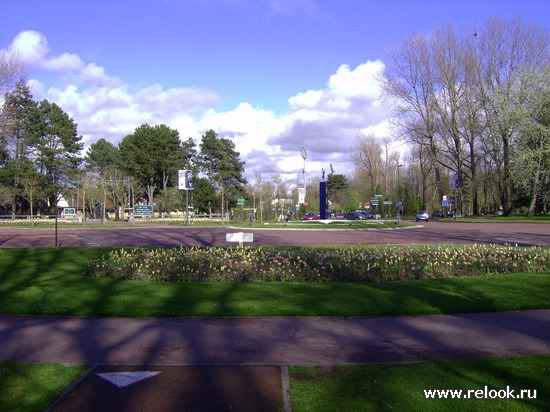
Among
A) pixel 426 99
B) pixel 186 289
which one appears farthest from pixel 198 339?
pixel 426 99

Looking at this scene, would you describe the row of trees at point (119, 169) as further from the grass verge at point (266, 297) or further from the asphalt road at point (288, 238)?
the grass verge at point (266, 297)

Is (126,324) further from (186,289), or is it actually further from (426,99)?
(426,99)

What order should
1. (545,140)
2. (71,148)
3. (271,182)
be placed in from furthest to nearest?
(271,182)
(71,148)
(545,140)

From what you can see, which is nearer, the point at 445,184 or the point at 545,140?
the point at 545,140

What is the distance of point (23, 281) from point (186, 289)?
4354 millimetres

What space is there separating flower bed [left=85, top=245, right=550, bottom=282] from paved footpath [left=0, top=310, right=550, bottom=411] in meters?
3.54

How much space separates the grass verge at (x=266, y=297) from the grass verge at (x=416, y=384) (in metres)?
2.82

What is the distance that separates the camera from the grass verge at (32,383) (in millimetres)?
4500

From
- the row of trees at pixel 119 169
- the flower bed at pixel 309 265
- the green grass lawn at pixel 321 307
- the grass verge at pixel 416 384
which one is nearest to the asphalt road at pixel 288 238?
the flower bed at pixel 309 265

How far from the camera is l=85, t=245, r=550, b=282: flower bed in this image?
11.5 metres

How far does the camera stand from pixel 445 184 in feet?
309

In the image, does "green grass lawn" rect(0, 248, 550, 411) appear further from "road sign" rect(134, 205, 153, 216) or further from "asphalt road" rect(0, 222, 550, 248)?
"road sign" rect(134, 205, 153, 216)

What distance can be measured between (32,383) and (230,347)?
8.00 ft

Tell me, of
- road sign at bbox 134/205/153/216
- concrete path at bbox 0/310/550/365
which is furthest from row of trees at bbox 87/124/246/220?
concrete path at bbox 0/310/550/365
